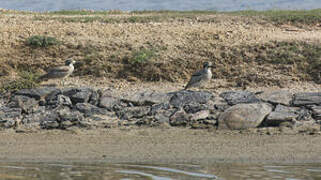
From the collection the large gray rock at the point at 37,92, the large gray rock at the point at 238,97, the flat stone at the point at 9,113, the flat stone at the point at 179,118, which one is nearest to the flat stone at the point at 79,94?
the large gray rock at the point at 37,92

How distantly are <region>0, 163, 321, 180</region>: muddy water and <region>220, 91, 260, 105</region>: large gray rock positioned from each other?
2894 mm

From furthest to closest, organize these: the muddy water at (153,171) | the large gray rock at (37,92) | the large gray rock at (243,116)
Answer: the large gray rock at (37,92)
the large gray rock at (243,116)
the muddy water at (153,171)

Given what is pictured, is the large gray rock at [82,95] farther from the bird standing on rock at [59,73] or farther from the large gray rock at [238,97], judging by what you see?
the large gray rock at [238,97]

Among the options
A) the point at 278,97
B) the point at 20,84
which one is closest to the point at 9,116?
the point at 20,84

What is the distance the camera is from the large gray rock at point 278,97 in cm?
1257

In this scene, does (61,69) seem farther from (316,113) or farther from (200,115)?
(316,113)

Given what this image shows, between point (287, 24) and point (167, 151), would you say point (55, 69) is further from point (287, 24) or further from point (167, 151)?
point (287, 24)

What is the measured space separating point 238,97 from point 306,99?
1212mm

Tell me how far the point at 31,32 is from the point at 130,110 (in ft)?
14.1

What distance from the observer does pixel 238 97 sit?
1273cm

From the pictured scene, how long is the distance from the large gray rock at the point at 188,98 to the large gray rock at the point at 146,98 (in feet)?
0.48

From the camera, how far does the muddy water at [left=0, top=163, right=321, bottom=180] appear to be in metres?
8.98

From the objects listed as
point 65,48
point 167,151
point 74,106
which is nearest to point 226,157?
point 167,151

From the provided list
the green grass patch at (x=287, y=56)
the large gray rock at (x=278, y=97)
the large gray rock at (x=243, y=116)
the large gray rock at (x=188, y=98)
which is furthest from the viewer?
the green grass patch at (x=287, y=56)
